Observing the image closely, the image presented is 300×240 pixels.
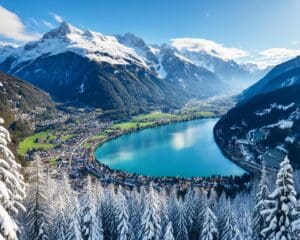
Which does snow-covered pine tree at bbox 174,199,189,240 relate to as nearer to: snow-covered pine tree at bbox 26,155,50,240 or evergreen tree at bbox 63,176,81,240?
evergreen tree at bbox 63,176,81,240

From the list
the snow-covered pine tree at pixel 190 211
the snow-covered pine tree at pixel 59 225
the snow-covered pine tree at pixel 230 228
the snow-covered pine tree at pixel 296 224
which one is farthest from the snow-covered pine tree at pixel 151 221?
the snow-covered pine tree at pixel 296 224

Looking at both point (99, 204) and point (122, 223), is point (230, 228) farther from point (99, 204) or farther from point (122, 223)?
point (99, 204)

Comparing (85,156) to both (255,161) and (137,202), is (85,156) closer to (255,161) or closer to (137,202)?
(255,161)

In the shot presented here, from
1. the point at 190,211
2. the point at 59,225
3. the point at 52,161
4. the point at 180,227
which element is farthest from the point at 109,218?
the point at 52,161

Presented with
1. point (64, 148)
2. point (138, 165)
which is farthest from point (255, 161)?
point (64, 148)

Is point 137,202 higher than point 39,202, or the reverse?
point 39,202

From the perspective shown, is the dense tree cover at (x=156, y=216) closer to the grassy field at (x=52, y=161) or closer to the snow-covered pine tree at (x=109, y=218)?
the snow-covered pine tree at (x=109, y=218)
